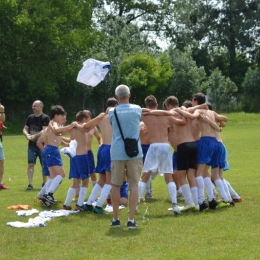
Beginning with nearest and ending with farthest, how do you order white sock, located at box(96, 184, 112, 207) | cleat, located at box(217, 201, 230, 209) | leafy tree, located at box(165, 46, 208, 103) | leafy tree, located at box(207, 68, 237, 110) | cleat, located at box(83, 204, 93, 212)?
white sock, located at box(96, 184, 112, 207)
cleat, located at box(217, 201, 230, 209)
cleat, located at box(83, 204, 93, 212)
leafy tree, located at box(165, 46, 208, 103)
leafy tree, located at box(207, 68, 237, 110)

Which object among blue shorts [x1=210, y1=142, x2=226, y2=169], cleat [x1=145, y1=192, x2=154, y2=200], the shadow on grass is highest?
blue shorts [x1=210, y1=142, x2=226, y2=169]

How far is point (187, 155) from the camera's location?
11.1 meters

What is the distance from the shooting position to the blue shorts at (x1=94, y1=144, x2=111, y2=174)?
36.1 ft

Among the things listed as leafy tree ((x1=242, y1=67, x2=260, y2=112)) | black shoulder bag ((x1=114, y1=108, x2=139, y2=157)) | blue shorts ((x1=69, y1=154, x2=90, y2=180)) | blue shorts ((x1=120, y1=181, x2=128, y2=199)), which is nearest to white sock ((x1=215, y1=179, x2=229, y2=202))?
blue shorts ((x1=120, y1=181, x2=128, y2=199))

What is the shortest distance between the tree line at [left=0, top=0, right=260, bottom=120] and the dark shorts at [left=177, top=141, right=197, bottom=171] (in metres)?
37.3

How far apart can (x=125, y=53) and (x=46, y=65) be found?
→ 7660 mm

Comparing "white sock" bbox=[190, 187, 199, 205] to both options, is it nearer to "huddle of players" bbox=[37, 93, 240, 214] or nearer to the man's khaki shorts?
"huddle of players" bbox=[37, 93, 240, 214]

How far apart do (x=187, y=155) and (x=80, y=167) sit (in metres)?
1.84

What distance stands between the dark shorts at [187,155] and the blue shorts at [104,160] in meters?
1.20

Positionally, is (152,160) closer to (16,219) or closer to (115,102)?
(115,102)

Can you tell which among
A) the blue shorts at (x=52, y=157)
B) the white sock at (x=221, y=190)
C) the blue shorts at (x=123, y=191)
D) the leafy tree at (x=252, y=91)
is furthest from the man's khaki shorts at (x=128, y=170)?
the leafy tree at (x=252, y=91)

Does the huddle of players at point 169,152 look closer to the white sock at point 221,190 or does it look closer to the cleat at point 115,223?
the white sock at point 221,190

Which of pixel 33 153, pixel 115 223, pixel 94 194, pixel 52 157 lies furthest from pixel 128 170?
pixel 33 153

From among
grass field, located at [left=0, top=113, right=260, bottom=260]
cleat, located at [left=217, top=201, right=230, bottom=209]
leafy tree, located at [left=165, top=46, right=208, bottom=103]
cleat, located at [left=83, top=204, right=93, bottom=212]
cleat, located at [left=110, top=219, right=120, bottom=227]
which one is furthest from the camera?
leafy tree, located at [left=165, top=46, right=208, bottom=103]
